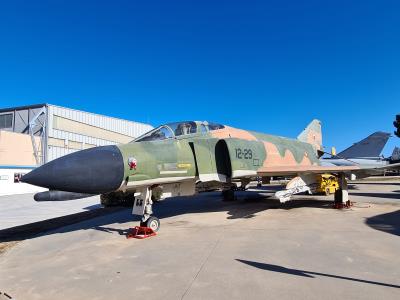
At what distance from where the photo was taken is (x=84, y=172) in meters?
5.98

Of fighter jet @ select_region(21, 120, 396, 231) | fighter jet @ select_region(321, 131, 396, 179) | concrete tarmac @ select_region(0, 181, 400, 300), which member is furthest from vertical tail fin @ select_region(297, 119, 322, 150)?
concrete tarmac @ select_region(0, 181, 400, 300)

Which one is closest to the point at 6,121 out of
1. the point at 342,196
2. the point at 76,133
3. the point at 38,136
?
the point at 38,136

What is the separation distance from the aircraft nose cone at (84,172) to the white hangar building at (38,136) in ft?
78.5

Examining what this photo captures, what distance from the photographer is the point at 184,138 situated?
330 inches

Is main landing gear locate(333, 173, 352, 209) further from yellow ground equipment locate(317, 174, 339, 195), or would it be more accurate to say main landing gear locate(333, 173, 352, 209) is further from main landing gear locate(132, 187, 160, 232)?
main landing gear locate(132, 187, 160, 232)

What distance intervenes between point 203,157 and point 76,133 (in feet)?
105

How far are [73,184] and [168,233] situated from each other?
2.62 m

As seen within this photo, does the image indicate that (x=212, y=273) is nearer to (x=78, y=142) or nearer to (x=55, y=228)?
(x=55, y=228)

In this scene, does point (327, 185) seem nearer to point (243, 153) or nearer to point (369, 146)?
point (243, 153)

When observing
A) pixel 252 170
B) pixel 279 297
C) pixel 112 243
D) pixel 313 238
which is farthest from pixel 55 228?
pixel 279 297

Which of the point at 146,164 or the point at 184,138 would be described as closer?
the point at 146,164

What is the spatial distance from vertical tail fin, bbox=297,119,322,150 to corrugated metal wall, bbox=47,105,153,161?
86.5 feet

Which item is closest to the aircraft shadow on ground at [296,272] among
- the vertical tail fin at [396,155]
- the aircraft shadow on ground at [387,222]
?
the aircraft shadow on ground at [387,222]

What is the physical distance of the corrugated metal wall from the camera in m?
33.7
